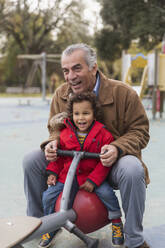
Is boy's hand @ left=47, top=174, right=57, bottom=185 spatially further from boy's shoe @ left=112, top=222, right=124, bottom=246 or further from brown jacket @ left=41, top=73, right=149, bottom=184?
boy's shoe @ left=112, top=222, right=124, bottom=246

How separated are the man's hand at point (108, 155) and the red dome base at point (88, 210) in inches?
9.0

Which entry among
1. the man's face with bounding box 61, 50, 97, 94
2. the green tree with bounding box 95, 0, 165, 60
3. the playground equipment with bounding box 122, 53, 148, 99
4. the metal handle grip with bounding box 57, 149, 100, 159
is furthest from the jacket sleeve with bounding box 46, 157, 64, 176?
the green tree with bounding box 95, 0, 165, 60

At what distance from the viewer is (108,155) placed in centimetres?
197

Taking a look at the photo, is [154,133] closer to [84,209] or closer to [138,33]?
[84,209]

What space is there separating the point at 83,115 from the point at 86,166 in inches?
12.9

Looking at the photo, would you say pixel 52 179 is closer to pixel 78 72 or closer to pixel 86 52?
pixel 78 72

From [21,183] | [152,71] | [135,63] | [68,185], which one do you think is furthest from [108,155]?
[135,63]

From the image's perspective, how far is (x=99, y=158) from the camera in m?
2.08

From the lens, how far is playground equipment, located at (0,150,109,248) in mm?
1688

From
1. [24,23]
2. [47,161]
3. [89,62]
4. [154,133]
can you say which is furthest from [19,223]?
[24,23]

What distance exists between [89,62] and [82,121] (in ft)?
1.37

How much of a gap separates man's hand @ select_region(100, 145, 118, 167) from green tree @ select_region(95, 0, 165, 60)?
19586 mm

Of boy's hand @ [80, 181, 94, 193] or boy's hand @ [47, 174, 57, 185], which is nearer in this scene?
boy's hand @ [80, 181, 94, 193]

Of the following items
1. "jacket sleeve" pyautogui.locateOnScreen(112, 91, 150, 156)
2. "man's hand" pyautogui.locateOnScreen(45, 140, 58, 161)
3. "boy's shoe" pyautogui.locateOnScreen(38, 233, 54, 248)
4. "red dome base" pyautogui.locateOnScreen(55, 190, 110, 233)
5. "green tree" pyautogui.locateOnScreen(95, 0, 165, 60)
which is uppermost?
"green tree" pyautogui.locateOnScreen(95, 0, 165, 60)
